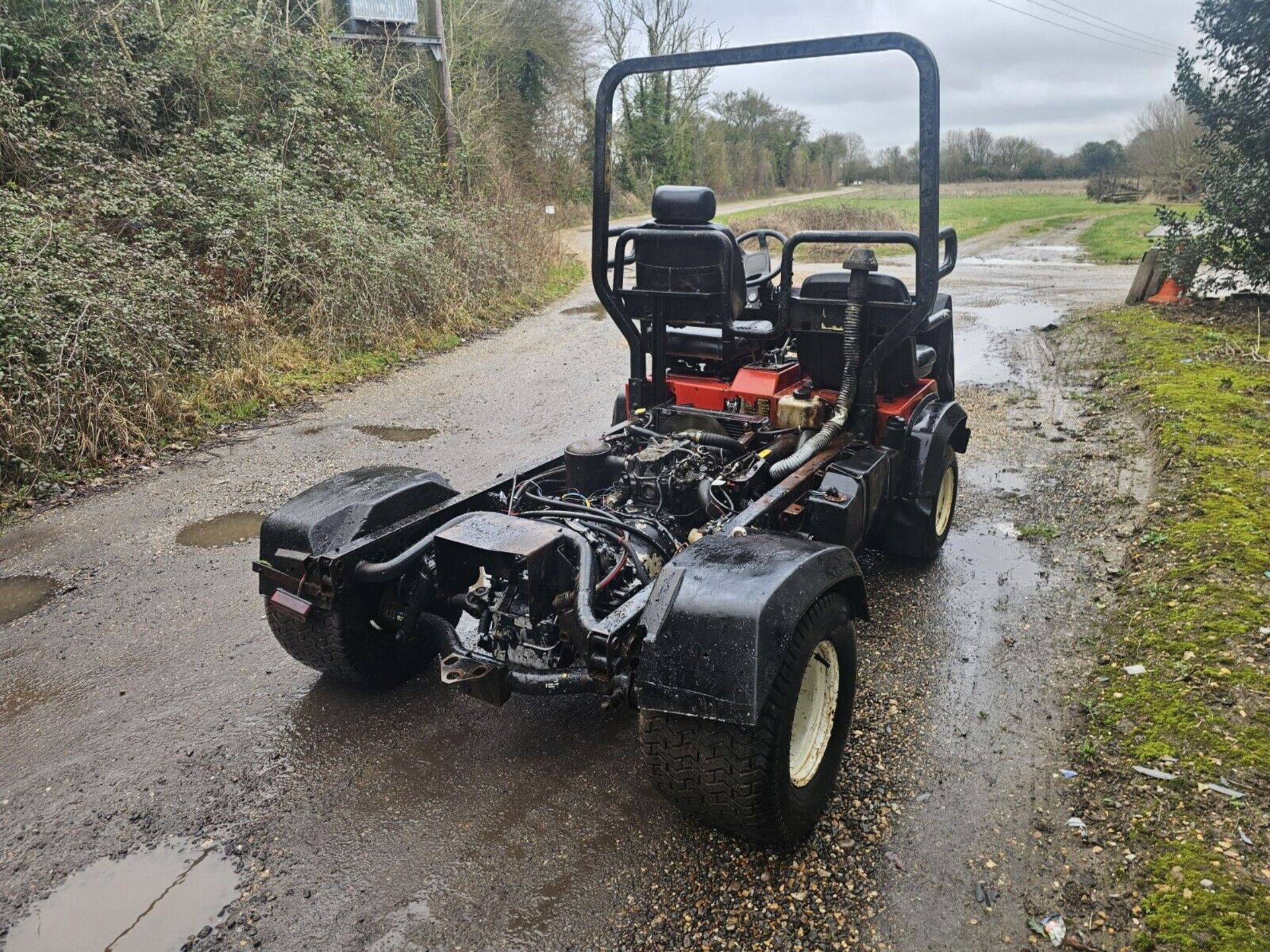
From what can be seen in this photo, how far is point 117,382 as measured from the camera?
22.0 feet

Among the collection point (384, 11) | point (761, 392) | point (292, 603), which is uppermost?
point (384, 11)

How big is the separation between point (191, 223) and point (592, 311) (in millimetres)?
6455

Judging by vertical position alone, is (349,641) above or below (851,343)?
below

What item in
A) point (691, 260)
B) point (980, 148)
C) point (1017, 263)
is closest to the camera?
point (691, 260)

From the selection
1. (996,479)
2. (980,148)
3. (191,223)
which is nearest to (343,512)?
(996,479)

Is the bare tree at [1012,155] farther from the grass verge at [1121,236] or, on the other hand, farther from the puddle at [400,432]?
the puddle at [400,432]

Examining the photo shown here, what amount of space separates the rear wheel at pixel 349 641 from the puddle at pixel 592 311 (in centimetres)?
1008

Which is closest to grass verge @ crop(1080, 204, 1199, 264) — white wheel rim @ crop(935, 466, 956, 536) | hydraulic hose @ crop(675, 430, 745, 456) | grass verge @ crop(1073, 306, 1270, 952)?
grass verge @ crop(1073, 306, 1270, 952)

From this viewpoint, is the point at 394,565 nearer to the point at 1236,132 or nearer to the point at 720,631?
the point at 720,631

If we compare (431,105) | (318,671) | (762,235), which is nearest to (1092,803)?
(318,671)

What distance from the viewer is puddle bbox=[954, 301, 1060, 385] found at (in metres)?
9.34

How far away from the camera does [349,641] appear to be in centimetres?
333

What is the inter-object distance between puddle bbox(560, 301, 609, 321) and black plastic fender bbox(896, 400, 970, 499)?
29.3ft

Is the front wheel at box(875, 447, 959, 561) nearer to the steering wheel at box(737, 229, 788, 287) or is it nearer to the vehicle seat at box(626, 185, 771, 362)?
the vehicle seat at box(626, 185, 771, 362)
